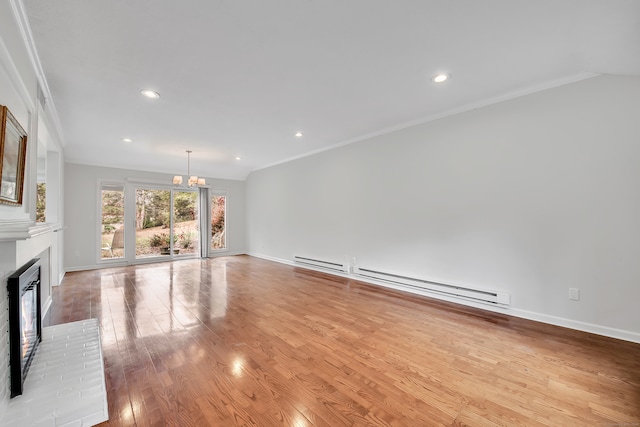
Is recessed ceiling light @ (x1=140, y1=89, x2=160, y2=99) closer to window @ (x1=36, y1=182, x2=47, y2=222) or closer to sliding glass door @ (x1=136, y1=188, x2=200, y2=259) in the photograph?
window @ (x1=36, y1=182, x2=47, y2=222)

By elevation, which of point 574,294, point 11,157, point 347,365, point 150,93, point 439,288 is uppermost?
point 150,93

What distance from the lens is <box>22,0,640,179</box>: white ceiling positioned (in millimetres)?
1827

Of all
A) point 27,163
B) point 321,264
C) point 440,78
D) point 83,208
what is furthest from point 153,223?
point 440,78

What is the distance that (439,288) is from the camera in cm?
372

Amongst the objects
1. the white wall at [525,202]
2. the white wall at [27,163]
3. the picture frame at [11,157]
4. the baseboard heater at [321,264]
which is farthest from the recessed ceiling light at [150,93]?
the baseboard heater at [321,264]

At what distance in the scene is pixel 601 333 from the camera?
8.60ft

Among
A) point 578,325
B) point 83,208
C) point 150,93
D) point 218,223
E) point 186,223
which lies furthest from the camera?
point 218,223

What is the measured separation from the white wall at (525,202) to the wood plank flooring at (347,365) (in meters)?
0.48

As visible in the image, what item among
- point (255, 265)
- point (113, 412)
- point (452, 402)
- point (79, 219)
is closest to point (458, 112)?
point (452, 402)

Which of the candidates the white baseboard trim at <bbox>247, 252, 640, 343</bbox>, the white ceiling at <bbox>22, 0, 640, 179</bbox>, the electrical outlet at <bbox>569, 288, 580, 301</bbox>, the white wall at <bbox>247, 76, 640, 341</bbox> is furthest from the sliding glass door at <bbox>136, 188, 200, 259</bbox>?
the electrical outlet at <bbox>569, 288, 580, 301</bbox>

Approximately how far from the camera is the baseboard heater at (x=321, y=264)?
5134 mm

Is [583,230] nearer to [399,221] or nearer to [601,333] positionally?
[601,333]

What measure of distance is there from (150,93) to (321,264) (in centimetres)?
407

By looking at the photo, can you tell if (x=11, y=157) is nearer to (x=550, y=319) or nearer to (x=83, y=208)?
(x=550, y=319)
